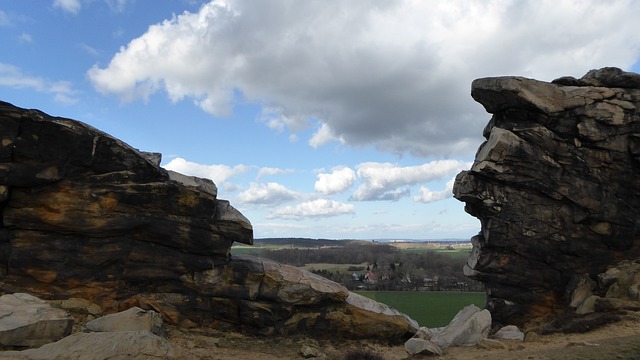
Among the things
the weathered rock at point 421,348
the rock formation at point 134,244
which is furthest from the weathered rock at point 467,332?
the rock formation at point 134,244

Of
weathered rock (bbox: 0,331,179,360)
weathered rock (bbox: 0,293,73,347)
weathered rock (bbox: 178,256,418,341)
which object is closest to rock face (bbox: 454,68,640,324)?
weathered rock (bbox: 178,256,418,341)

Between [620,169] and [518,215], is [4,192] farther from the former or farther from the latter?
[620,169]

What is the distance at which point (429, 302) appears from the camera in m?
72.2

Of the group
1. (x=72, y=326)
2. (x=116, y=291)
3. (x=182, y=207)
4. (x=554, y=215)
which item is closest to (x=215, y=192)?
(x=182, y=207)

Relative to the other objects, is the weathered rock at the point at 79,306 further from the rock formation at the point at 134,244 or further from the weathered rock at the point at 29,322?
the weathered rock at the point at 29,322

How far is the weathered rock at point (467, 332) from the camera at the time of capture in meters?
22.8

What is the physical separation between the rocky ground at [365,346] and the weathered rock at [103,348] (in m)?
1.90

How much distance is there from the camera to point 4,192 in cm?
1914

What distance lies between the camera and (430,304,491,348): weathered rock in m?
22.8

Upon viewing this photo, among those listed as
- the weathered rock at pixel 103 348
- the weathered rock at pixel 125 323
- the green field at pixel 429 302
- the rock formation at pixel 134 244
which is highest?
the rock formation at pixel 134 244

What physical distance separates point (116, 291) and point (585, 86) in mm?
31427

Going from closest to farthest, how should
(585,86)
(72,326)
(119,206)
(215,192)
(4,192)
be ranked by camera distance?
(72,326) < (4,192) < (119,206) < (215,192) < (585,86)

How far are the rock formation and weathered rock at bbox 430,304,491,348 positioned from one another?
7.12 feet

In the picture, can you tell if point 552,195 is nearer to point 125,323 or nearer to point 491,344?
point 491,344
